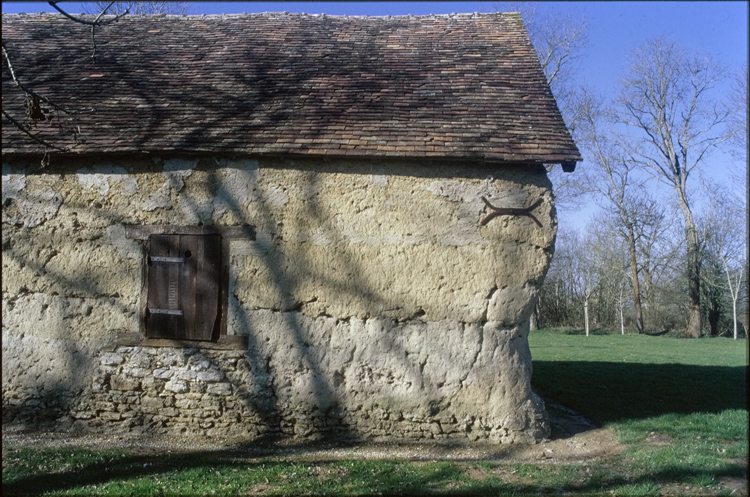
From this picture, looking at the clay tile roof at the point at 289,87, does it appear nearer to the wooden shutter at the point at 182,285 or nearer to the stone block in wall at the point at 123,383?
the wooden shutter at the point at 182,285

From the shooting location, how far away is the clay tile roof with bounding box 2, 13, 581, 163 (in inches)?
236

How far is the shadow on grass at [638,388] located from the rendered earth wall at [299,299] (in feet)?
6.40

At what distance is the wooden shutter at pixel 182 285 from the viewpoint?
592 centimetres

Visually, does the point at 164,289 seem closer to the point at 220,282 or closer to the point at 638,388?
the point at 220,282

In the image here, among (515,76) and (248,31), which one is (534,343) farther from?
A: (248,31)

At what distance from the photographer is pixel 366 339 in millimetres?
5762

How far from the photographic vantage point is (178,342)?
5922mm

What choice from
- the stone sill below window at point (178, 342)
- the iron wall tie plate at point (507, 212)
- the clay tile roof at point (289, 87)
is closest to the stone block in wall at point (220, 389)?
the stone sill below window at point (178, 342)

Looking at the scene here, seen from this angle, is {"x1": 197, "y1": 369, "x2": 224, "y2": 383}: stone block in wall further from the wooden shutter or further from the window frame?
the wooden shutter

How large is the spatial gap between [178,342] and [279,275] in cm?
142

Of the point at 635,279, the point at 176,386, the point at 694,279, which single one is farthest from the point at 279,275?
the point at 694,279

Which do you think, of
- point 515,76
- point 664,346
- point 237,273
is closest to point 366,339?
point 237,273

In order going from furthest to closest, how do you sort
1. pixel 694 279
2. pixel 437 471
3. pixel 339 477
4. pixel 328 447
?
1. pixel 694 279
2. pixel 328 447
3. pixel 437 471
4. pixel 339 477

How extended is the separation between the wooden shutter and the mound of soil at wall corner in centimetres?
118
